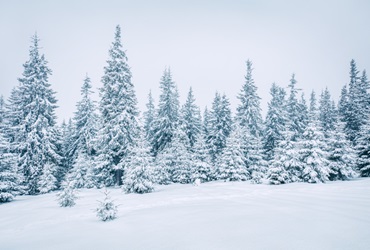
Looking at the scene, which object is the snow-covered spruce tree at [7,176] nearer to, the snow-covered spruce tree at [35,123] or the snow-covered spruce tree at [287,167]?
the snow-covered spruce tree at [35,123]

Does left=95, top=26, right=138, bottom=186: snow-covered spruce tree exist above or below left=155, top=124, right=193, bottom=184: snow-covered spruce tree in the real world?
above

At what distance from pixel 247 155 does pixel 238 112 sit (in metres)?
11.7

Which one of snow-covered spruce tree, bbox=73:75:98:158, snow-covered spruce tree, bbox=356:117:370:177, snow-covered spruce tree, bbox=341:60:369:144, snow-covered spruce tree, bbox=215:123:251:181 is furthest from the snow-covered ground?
snow-covered spruce tree, bbox=341:60:369:144

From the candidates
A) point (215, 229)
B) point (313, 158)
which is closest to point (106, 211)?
point (215, 229)

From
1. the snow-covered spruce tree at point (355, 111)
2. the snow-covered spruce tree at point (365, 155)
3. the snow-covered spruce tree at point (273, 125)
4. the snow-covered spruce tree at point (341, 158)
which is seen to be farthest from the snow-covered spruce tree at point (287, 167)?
the snow-covered spruce tree at point (355, 111)

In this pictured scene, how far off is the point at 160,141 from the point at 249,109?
614 inches

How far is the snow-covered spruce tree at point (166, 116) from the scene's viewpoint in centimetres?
3559

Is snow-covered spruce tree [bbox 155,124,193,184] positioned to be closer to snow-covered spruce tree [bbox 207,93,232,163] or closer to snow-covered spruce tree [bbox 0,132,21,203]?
snow-covered spruce tree [bbox 207,93,232,163]

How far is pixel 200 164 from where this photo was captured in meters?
29.6

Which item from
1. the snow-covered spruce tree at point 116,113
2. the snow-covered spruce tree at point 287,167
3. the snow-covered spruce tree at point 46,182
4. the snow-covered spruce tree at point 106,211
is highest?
the snow-covered spruce tree at point 116,113

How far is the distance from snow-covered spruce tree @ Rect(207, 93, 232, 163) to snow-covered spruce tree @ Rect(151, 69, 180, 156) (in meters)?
6.19

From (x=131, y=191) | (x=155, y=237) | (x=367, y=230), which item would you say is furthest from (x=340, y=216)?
(x=131, y=191)

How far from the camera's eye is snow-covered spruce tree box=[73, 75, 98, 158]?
112 feet

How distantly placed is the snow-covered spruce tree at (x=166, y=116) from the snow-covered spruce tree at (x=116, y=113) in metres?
9.94
